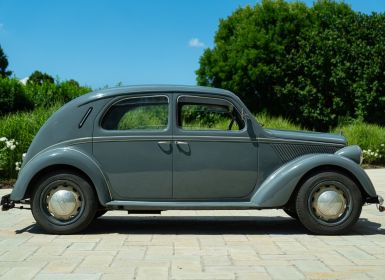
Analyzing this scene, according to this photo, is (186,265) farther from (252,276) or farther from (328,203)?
(328,203)

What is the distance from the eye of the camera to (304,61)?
3088cm

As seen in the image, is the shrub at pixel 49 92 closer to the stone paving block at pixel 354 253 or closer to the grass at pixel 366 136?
the grass at pixel 366 136

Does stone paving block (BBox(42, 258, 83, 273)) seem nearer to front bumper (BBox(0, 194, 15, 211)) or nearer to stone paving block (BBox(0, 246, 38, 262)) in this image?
stone paving block (BBox(0, 246, 38, 262))

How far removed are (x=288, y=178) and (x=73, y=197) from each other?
242cm

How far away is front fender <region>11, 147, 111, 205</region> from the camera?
257 inches

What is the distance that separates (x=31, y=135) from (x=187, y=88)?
6973 mm

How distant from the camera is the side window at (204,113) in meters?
6.81

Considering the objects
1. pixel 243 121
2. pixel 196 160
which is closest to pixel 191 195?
pixel 196 160

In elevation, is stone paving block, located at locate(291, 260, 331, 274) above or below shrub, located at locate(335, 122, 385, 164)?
below

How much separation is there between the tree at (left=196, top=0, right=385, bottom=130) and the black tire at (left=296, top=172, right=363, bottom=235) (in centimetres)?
2171

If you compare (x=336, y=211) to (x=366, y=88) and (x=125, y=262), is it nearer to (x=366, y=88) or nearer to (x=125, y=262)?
(x=125, y=262)

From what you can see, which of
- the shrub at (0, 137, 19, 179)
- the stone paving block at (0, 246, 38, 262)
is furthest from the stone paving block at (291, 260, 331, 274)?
the shrub at (0, 137, 19, 179)

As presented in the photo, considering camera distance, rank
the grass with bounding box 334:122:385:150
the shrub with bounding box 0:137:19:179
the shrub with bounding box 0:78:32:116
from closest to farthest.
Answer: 1. the shrub with bounding box 0:137:19:179
2. the grass with bounding box 334:122:385:150
3. the shrub with bounding box 0:78:32:116

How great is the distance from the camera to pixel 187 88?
6.88 m
